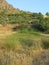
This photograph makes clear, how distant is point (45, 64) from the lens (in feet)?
32.7

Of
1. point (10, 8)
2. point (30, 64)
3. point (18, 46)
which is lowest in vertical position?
point (10, 8)

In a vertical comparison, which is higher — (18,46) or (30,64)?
(30,64)

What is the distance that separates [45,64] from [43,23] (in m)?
34.5

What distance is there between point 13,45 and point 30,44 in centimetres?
139

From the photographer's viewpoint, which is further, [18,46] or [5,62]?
[18,46]

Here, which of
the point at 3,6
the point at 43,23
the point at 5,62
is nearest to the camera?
the point at 5,62

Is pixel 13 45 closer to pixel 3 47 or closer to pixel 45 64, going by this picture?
pixel 3 47

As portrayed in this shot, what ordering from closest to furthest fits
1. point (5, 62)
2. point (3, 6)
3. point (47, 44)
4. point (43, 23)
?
1. point (5, 62)
2. point (47, 44)
3. point (43, 23)
4. point (3, 6)

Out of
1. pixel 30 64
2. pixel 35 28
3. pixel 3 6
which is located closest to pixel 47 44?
pixel 30 64

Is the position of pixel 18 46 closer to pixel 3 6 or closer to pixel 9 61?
pixel 9 61

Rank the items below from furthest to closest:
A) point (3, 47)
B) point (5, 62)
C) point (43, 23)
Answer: point (43, 23) → point (3, 47) → point (5, 62)

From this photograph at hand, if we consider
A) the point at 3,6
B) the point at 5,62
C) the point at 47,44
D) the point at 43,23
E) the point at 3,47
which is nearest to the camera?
the point at 5,62

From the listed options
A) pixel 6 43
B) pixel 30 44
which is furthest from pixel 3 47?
pixel 30 44

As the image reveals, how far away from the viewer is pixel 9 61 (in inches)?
394
